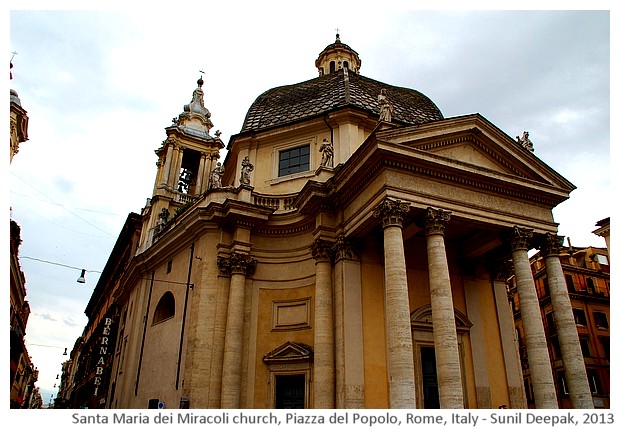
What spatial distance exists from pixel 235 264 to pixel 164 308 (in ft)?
18.2

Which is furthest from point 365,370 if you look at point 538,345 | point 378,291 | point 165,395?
point 165,395

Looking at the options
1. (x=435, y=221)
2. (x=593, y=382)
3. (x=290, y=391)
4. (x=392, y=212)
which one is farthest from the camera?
(x=593, y=382)

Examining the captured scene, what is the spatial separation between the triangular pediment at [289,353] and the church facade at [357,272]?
4 cm

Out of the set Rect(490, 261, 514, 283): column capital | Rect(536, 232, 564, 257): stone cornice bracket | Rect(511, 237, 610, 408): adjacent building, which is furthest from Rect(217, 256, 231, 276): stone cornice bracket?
Rect(511, 237, 610, 408): adjacent building

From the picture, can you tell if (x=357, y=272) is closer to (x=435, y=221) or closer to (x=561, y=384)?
(x=435, y=221)

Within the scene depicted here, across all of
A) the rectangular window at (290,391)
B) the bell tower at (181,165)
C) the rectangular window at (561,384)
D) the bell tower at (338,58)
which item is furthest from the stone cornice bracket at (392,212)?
the rectangular window at (561,384)

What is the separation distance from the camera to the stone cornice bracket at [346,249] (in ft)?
48.6

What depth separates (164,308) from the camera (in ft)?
65.2

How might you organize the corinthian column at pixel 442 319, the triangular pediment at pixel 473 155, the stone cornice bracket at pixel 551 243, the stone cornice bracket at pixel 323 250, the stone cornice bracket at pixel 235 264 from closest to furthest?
the corinthian column at pixel 442 319 → the triangular pediment at pixel 473 155 → the stone cornice bracket at pixel 551 243 → the stone cornice bracket at pixel 323 250 → the stone cornice bracket at pixel 235 264

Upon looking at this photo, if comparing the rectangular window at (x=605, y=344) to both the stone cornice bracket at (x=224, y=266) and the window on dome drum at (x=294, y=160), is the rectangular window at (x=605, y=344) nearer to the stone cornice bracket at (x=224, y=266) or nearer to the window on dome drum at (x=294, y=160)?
the window on dome drum at (x=294, y=160)

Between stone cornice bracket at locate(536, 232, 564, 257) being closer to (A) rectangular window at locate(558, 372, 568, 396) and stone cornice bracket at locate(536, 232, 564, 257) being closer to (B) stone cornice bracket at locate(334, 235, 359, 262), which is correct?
(B) stone cornice bracket at locate(334, 235, 359, 262)

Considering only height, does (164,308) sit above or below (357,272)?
above

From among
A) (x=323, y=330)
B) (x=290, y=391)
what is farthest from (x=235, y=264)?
(x=290, y=391)
